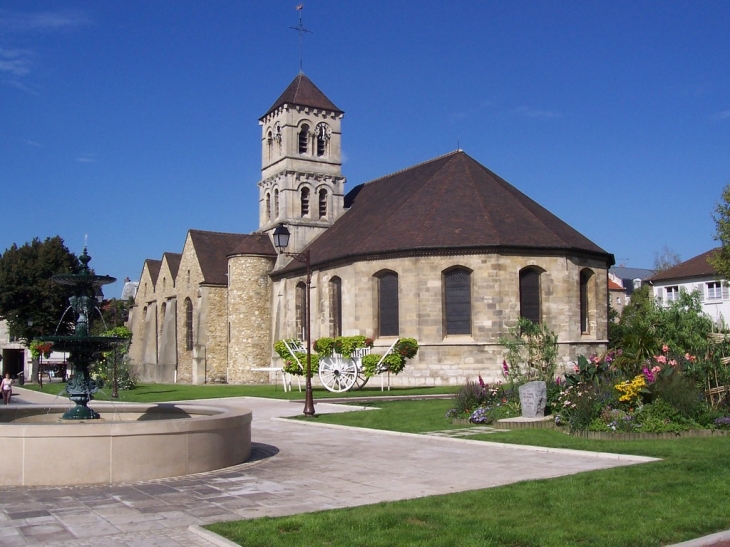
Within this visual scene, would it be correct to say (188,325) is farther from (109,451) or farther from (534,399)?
(109,451)

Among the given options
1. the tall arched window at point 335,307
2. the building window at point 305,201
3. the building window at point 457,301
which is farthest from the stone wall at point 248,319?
the building window at point 457,301

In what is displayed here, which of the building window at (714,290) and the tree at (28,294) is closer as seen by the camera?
the tree at (28,294)

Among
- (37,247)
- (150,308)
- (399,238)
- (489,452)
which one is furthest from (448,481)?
(37,247)

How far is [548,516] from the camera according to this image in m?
7.89

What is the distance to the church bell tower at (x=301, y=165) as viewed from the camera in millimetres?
46594

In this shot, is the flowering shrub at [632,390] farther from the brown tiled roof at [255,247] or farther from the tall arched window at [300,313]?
the brown tiled roof at [255,247]

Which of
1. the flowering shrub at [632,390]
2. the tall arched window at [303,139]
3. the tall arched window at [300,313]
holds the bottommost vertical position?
the flowering shrub at [632,390]

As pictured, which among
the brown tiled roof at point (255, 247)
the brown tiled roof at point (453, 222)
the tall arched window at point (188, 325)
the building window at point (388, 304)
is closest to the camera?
the brown tiled roof at point (453, 222)

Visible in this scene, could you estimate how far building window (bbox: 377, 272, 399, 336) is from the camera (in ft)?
118

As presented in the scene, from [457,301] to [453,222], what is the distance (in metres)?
3.80

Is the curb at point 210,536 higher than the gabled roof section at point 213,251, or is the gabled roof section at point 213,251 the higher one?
the gabled roof section at point 213,251

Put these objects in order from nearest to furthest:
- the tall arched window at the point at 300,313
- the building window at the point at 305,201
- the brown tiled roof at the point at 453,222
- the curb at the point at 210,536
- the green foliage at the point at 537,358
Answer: the curb at the point at 210,536 → the green foliage at the point at 537,358 → the brown tiled roof at the point at 453,222 → the tall arched window at the point at 300,313 → the building window at the point at 305,201

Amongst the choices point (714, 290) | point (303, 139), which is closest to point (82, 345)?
point (303, 139)

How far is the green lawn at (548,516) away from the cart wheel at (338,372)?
65.1 feet
